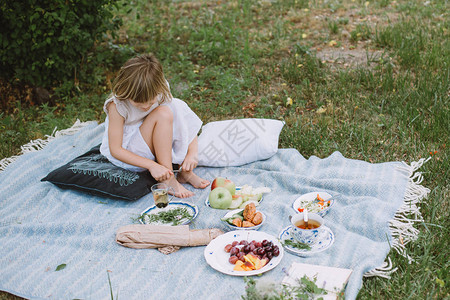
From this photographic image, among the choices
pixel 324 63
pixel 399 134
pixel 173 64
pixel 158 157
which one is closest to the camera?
pixel 158 157

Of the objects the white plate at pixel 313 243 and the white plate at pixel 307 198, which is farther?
the white plate at pixel 307 198

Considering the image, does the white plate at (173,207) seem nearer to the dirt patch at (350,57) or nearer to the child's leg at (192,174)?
the child's leg at (192,174)

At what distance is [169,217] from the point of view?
10.4 ft

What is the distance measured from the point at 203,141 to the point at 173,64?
212cm

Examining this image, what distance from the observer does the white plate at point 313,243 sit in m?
2.72

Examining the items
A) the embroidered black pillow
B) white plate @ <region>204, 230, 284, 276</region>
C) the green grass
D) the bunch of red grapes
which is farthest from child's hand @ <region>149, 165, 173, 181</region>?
the green grass

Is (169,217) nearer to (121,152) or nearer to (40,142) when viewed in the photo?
(121,152)

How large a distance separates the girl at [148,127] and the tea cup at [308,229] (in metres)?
1.10

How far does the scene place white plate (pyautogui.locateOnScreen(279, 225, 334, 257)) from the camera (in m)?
2.72

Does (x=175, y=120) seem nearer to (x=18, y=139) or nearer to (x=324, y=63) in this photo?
(x=18, y=139)

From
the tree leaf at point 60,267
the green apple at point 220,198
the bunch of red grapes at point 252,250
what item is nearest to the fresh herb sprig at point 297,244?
the bunch of red grapes at point 252,250

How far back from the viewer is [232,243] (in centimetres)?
280

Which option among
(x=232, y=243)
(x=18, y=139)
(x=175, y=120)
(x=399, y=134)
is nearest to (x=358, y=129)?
(x=399, y=134)

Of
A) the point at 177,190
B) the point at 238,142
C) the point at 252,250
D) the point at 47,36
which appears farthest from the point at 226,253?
the point at 47,36
